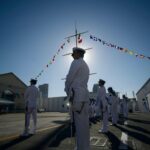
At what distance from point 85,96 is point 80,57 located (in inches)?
36.7

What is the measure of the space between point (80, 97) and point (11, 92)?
A: 51951 millimetres

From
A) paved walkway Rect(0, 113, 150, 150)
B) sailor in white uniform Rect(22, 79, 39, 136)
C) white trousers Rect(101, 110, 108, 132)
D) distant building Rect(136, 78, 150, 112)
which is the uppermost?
distant building Rect(136, 78, 150, 112)

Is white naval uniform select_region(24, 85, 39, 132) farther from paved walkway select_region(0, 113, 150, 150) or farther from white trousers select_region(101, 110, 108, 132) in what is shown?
white trousers select_region(101, 110, 108, 132)

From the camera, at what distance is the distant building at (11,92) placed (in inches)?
1909

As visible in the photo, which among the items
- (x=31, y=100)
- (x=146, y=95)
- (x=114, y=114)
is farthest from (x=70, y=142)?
(x=146, y=95)

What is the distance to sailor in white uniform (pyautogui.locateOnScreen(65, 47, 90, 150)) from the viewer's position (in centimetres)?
343

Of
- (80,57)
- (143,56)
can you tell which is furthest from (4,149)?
(143,56)

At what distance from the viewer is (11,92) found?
51.8m

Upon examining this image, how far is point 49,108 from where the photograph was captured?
4021 inches

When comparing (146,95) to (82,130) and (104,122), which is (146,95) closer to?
(104,122)

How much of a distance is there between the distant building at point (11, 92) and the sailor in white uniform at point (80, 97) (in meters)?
45.6

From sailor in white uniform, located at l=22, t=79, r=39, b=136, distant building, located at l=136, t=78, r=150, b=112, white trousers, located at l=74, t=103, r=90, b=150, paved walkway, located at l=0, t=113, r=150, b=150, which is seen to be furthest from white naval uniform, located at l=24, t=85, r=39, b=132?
distant building, located at l=136, t=78, r=150, b=112

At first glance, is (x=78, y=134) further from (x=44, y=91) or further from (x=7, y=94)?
(x=44, y=91)

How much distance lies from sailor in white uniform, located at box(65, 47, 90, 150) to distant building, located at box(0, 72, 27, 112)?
45568mm
